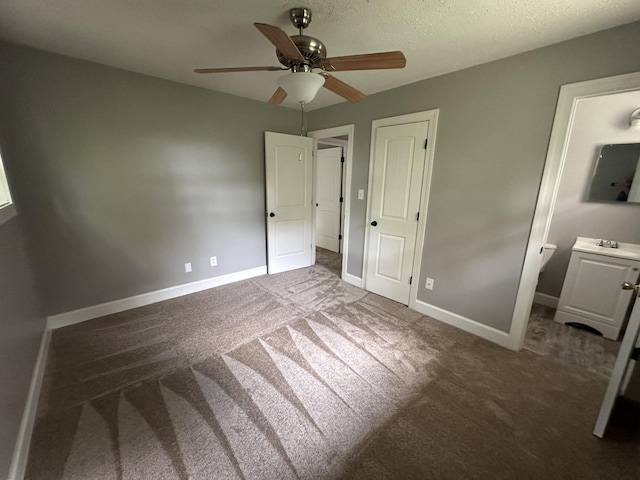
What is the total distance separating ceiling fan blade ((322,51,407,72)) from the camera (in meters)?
1.24

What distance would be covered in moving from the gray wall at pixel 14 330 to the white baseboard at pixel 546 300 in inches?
168

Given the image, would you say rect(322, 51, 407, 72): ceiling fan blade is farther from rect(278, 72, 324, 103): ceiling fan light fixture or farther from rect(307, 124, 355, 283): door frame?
rect(307, 124, 355, 283): door frame

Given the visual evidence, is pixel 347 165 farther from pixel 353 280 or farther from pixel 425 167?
pixel 353 280

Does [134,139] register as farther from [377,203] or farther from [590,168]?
[590,168]

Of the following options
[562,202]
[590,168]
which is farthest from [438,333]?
[590,168]

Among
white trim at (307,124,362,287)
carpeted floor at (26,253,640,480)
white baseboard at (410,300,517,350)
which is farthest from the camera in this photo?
white trim at (307,124,362,287)

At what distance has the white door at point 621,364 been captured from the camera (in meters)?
1.27

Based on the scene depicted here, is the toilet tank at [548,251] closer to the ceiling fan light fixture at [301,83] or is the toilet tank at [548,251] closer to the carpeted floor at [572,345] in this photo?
the carpeted floor at [572,345]

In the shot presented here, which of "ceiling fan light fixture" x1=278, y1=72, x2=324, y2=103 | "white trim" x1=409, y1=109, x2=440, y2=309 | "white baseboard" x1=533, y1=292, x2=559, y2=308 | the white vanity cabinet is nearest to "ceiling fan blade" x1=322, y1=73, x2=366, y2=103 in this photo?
"ceiling fan light fixture" x1=278, y1=72, x2=324, y2=103

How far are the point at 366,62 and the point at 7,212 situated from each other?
240 cm

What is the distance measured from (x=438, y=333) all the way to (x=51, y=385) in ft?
9.76

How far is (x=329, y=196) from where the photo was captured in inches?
193

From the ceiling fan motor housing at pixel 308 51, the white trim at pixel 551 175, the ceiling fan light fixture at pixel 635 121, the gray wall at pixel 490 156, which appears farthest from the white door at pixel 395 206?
the ceiling fan light fixture at pixel 635 121

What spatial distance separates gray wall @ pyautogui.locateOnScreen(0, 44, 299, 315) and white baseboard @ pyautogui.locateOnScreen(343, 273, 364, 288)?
60.0 inches
